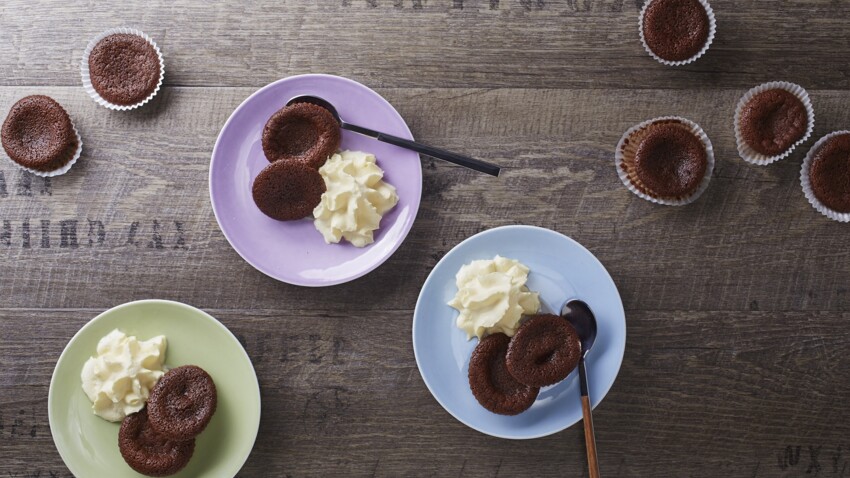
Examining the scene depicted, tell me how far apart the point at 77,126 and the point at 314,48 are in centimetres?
95

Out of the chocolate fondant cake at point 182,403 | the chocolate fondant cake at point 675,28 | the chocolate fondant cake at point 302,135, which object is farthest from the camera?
the chocolate fondant cake at point 675,28

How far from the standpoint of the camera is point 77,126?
2721 mm

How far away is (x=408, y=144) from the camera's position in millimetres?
2580

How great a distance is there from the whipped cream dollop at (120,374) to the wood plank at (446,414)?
0.25 metres

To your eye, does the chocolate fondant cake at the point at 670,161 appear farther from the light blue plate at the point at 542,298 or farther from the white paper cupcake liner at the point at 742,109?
the light blue plate at the point at 542,298

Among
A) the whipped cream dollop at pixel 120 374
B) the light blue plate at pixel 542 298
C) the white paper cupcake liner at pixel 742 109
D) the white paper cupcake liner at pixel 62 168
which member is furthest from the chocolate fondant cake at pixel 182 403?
the white paper cupcake liner at pixel 742 109

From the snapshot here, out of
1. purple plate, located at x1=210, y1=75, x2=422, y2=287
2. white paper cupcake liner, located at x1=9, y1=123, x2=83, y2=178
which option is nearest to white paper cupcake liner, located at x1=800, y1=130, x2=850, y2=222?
purple plate, located at x1=210, y1=75, x2=422, y2=287

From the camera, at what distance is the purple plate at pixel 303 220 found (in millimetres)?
2572

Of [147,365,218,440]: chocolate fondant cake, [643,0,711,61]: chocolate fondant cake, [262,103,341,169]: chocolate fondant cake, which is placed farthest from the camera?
[643,0,711,61]: chocolate fondant cake

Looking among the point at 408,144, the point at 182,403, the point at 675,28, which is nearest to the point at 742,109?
the point at 675,28

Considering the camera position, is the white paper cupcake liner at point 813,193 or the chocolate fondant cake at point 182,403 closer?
the chocolate fondant cake at point 182,403

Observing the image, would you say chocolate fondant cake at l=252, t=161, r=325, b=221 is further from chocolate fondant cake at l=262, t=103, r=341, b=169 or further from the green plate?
the green plate

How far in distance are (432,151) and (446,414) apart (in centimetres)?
98

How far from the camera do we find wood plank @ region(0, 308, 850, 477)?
2.66 metres
